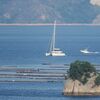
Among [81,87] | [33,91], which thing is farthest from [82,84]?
[33,91]

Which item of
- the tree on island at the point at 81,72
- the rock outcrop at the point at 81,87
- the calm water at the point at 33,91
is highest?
the tree on island at the point at 81,72

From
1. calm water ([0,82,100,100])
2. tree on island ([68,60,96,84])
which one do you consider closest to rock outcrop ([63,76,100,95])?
tree on island ([68,60,96,84])

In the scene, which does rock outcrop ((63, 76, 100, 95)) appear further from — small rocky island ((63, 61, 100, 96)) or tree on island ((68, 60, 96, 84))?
tree on island ((68, 60, 96, 84))

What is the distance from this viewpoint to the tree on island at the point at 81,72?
72188 millimetres

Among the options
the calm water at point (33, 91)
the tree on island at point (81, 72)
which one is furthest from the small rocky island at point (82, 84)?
the calm water at point (33, 91)

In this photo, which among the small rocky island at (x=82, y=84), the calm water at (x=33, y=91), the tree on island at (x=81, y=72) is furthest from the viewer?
the tree on island at (x=81, y=72)

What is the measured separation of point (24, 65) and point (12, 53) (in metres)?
30.3

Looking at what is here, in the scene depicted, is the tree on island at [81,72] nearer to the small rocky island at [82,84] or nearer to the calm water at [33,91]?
the small rocky island at [82,84]

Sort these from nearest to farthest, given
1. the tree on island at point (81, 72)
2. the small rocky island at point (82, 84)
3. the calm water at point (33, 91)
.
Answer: the calm water at point (33, 91)
the small rocky island at point (82, 84)
the tree on island at point (81, 72)

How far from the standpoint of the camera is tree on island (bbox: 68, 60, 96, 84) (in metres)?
72.2

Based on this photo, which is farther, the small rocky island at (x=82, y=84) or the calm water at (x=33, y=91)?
the small rocky island at (x=82, y=84)

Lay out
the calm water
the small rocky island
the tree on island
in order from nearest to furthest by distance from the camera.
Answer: the calm water
the small rocky island
the tree on island

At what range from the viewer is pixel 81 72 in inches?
2879

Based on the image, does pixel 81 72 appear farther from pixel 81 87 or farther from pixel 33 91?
pixel 33 91
